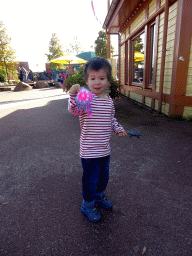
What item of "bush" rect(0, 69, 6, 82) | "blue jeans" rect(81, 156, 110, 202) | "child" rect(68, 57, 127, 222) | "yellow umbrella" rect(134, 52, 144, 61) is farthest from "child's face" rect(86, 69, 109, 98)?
"bush" rect(0, 69, 6, 82)

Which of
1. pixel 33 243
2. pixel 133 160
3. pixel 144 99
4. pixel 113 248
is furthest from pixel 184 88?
pixel 33 243

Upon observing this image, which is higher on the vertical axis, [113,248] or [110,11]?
[110,11]

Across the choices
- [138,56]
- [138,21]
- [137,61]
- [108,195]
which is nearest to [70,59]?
[137,61]

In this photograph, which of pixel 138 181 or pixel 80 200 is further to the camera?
pixel 138 181

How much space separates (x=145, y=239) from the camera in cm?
154

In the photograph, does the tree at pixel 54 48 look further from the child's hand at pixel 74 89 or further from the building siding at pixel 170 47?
the child's hand at pixel 74 89

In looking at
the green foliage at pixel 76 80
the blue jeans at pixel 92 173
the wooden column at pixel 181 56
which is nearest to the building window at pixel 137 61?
the green foliage at pixel 76 80

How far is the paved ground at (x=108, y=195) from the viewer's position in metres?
1.51

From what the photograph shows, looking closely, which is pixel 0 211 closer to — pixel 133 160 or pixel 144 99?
pixel 133 160

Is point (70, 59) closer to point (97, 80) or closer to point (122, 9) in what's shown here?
point (122, 9)

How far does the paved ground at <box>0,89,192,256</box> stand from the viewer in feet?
4.95

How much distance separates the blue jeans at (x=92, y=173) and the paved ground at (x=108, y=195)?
0.33m

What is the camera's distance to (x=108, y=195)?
2133 millimetres

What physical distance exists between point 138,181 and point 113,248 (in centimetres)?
105
